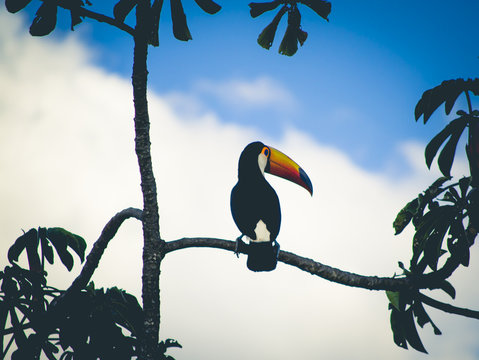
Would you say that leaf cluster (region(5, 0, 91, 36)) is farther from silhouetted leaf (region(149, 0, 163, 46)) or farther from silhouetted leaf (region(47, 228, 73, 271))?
silhouetted leaf (region(47, 228, 73, 271))

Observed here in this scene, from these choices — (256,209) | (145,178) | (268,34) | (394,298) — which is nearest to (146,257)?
(145,178)

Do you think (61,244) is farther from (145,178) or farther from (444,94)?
(444,94)

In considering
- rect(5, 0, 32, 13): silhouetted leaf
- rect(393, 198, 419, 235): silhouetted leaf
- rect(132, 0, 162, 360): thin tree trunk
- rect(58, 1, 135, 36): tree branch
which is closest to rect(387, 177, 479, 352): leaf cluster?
rect(393, 198, 419, 235): silhouetted leaf

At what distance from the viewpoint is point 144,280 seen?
12.0ft

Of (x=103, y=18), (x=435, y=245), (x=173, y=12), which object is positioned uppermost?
(x=173, y=12)

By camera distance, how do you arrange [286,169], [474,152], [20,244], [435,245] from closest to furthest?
[474,152] → [435,245] → [20,244] → [286,169]

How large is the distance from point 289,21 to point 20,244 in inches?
150

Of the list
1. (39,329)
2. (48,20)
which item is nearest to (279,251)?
(39,329)

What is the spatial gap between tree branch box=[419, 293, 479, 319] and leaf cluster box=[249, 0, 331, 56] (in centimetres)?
311

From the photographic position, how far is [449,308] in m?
3.36

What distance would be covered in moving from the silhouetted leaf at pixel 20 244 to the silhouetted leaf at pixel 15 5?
2145 millimetres

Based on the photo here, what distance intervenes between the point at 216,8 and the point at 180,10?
0.36 m

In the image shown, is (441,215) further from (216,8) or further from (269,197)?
(216,8)

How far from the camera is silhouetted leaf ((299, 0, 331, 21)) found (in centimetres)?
474
